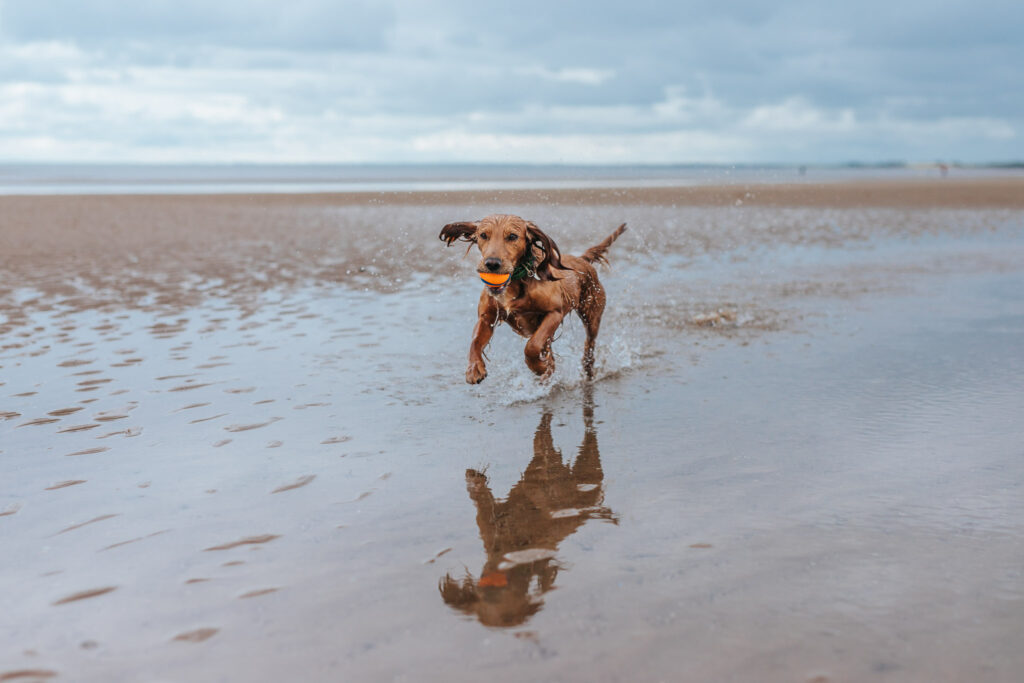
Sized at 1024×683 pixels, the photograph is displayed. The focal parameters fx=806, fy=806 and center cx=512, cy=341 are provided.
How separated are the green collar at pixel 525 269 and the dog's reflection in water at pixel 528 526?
55.2 inches

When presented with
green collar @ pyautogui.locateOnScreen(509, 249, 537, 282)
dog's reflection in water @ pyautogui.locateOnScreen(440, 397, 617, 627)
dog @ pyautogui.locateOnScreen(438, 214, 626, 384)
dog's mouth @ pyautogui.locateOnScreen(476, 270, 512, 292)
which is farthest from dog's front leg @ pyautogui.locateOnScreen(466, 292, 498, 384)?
dog's reflection in water @ pyautogui.locateOnScreen(440, 397, 617, 627)

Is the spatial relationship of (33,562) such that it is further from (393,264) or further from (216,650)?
(393,264)

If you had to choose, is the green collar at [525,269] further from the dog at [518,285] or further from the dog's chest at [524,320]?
the dog's chest at [524,320]

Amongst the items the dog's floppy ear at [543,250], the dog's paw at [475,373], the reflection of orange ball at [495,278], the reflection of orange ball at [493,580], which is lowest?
the reflection of orange ball at [493,580]

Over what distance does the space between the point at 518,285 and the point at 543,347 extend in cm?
52

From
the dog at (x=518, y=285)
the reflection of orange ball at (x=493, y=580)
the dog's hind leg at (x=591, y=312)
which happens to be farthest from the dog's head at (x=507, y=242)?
the reflection of orange ball at (x=493, y=580)

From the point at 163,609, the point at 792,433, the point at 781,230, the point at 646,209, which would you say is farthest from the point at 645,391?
the point at 646,209

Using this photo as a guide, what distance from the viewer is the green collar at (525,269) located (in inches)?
244

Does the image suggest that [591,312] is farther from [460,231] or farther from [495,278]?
[495,278]

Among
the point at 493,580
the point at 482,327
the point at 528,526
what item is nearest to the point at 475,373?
the point at 482,327

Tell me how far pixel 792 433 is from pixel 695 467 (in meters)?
1.02

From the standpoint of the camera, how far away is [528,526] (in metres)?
3.94

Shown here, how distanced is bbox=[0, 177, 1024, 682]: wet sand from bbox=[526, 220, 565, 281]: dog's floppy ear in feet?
3.35

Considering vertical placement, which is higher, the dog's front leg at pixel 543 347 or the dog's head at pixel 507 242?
the dog's head at pixel 507 242
